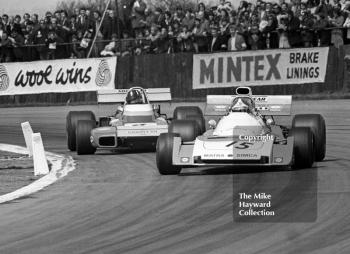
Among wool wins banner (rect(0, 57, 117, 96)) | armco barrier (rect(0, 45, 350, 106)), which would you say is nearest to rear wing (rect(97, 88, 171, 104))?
armco barrier (rect(0, 45, 350, 106))

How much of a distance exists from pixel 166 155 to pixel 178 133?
87 cm

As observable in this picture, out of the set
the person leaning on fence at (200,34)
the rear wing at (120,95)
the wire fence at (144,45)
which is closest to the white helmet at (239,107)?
the rear wing at (120,95)

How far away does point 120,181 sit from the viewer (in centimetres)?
1531

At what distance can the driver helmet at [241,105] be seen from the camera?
1638cm

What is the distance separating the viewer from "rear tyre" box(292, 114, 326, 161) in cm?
1715

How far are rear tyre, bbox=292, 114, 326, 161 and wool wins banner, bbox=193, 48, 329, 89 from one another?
14023 mm

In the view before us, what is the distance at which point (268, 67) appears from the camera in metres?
31.5

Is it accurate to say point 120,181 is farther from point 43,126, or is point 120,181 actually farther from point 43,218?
point 43,126

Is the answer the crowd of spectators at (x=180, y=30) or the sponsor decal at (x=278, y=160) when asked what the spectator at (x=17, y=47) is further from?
the sponsor decal at (x=278, y=160)

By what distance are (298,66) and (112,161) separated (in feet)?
45.7

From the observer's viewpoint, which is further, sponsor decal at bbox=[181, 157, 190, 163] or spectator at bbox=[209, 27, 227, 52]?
spectator at bbox=[209, 27, 227, 52]

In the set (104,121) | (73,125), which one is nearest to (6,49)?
(73,125)

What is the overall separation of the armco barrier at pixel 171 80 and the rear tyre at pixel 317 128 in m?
14.1

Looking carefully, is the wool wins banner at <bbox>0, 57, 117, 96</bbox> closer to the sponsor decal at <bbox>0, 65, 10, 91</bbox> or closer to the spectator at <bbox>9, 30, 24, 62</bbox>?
the sponsor decal at <bbox>0, 65, 10, 91</bbox>
